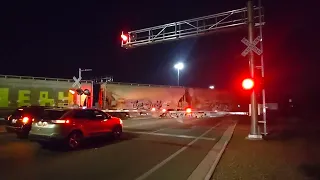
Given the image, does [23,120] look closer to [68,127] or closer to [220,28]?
[68,127]

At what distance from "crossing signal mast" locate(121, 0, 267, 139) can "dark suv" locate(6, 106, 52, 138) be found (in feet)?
32.9

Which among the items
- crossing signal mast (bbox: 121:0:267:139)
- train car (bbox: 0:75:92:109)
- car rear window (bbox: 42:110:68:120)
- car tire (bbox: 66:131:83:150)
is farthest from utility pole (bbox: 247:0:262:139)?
train car (bbox: 0:75:92:109)

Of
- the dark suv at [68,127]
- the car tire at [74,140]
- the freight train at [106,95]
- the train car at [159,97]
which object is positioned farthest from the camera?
the train car at [159,97]

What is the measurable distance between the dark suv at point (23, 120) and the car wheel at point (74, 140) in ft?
11.3

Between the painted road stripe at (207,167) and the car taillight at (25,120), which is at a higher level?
the car taillight at (25,120)

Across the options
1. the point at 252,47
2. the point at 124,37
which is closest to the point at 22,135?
the point at 252,47

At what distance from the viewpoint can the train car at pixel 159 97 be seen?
42.9m

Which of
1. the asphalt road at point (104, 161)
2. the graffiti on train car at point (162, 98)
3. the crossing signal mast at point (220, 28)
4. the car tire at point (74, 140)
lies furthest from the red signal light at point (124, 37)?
the graffiti on train car at point (162, 98)

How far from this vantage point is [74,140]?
13.0m

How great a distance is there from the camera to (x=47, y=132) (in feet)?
41.1

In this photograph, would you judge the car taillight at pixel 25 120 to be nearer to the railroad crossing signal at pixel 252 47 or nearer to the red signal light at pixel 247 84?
the red signal light at pixel 247 84

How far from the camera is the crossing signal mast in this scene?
16359 mm

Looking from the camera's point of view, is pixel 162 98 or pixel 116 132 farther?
pixel 162 98

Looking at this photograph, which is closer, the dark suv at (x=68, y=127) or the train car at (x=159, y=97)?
the dark suv at (x=68, y=127)
